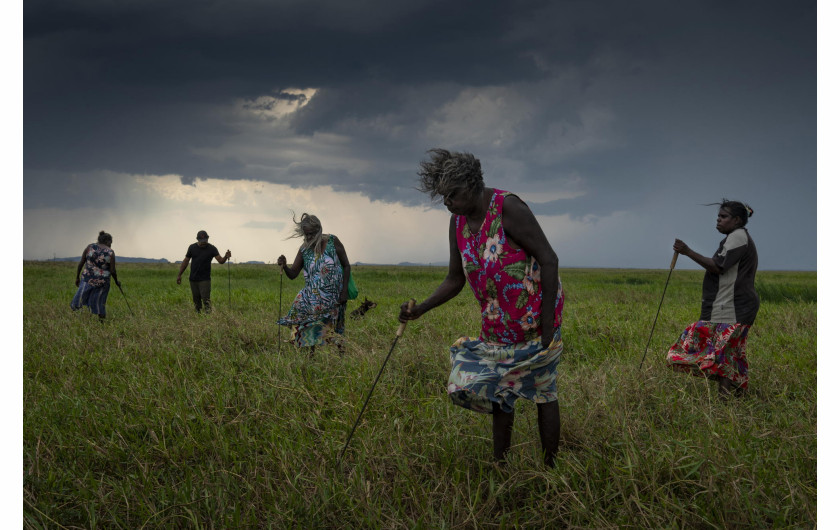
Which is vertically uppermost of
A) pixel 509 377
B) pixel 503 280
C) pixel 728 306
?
pixel 503 280

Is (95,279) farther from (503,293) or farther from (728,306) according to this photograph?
(728,306)

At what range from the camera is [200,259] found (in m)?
10.9

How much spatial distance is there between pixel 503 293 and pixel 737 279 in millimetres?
2817

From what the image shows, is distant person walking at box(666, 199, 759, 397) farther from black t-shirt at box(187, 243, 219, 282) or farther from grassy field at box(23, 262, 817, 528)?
black t-shirt at box(187, 243, 219, 282)

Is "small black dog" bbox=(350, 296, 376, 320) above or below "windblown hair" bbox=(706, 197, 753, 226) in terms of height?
Answer: below

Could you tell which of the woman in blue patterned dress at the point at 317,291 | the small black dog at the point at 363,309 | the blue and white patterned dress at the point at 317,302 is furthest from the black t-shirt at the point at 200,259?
the blue and white patterned dress at the point at 317,302

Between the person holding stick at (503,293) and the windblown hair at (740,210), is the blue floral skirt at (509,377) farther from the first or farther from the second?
the windblown hair at (740,210)

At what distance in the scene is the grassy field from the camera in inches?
108

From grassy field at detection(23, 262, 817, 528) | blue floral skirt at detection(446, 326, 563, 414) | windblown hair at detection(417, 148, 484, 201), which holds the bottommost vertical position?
grassy field at detection(23, 262, 817, 528)

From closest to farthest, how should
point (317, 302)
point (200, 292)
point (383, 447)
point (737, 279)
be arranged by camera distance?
point (383, 447) < point (737, 279) < point (317, 302) < point (200, 292)

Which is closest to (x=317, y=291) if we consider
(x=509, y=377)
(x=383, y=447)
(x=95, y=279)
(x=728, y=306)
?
(x=383, y=447)

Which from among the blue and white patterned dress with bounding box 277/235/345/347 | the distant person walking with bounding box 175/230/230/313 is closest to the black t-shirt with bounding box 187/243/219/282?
the distant person walking with bounding box 175/230/230/313

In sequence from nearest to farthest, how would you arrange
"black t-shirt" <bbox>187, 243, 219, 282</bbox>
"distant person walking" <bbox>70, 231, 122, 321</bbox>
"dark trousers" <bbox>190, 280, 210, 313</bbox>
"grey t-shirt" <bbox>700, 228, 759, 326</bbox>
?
"grey t-shirt" <bbox>700, 228, 759, 326</bbox>, "distant person walking" <bbox>70, 231, 122, 321</bbox>, "black t-shirt" <bbox>187, 243, 219, 282</bbox>, "dark trousers" <bbox>190, 280, 210, 313</bbox>

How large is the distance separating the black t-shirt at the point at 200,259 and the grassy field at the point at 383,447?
15.7 feet
